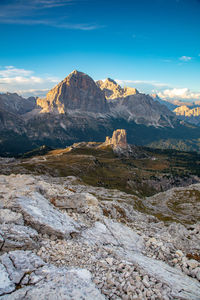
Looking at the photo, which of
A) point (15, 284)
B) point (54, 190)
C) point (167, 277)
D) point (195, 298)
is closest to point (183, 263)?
point (167, 277)

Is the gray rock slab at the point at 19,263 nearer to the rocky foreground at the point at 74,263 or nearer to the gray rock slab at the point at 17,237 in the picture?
the rocky foreground at the point at 74,263

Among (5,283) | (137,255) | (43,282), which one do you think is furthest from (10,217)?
(137,255)

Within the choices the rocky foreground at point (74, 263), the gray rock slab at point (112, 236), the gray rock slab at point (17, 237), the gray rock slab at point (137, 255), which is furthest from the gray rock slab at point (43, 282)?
the gray rock slab at point (112, 236)

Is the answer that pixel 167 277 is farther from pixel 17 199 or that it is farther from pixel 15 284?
pixel 17 199

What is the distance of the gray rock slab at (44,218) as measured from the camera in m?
25.0

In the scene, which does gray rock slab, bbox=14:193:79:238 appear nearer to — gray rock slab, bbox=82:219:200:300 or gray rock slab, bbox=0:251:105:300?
gray rock slab, bbox=82:219:200:300

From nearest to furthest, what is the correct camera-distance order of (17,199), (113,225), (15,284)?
1. (15,284)
2. (17,199)
3. (113,225)

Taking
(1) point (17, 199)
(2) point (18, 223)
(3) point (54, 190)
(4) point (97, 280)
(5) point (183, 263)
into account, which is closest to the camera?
(4) point (97, 280)

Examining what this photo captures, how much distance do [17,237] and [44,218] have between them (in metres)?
5.52

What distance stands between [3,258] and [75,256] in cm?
711

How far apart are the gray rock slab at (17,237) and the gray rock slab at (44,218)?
6.25 ft

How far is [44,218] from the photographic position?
86.8 feet

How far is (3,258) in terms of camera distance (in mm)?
18500

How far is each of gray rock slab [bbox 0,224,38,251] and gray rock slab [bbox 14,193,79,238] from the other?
6.25 ft
